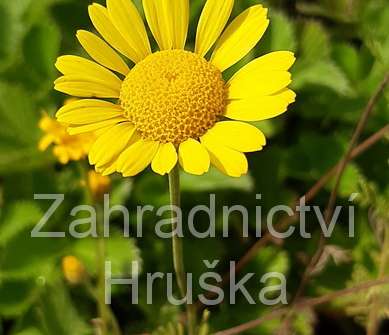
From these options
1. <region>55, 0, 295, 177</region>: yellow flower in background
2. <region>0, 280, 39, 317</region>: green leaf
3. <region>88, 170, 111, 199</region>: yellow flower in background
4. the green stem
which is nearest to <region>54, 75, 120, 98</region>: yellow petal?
A: <region>55, 0, 295, 177</region>: yellow flower in background

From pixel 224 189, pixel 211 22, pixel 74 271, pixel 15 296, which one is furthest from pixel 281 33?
pixel 15 296

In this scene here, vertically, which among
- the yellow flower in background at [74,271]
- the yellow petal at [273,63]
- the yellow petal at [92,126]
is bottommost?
the yellow flower in background at [74,271]

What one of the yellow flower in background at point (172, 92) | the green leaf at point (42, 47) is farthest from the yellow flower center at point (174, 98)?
the green leaf at point (42, 47)

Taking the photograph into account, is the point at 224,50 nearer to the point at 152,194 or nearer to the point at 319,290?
the point at 152,194

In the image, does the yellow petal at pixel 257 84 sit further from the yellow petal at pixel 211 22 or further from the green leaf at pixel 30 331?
the green leaf at pixel 30 331

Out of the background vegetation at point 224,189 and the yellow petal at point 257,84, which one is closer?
the yellow petal at point 257,84

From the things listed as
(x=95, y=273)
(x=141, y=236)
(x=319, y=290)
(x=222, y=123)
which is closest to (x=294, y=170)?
(x=319, y=290)

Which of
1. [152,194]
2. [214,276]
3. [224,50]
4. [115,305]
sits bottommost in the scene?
[115,305]
